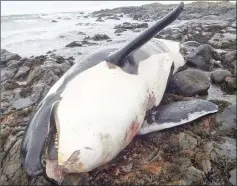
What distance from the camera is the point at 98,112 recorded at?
444 cm

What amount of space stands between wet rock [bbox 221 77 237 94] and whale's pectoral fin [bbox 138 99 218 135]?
1.82 m

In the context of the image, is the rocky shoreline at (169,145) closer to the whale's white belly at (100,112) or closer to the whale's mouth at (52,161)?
the whale's mouth at (52,161)

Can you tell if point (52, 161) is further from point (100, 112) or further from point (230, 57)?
point (230, 57)

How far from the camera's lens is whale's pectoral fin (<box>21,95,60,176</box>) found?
4094 millimetres

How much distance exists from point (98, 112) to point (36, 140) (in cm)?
84

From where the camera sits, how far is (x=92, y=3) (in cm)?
4922

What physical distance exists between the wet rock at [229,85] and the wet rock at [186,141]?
245 cm

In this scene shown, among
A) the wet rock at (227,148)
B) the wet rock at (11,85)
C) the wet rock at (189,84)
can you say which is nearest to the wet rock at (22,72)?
the wet rock at (11,85)

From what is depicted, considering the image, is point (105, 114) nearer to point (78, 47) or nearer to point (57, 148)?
point (57, 148)

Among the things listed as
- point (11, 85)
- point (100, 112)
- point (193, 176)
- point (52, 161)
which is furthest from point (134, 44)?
point (11, 85)

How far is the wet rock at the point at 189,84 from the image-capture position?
7.04 m

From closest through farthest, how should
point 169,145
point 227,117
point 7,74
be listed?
point 169,145, point 227,117, point 7,74

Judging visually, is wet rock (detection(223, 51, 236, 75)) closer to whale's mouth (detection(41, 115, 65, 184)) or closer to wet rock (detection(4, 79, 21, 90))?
wet rock (detection(4, 79, 21, 90))

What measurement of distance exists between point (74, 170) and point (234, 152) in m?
2.50
